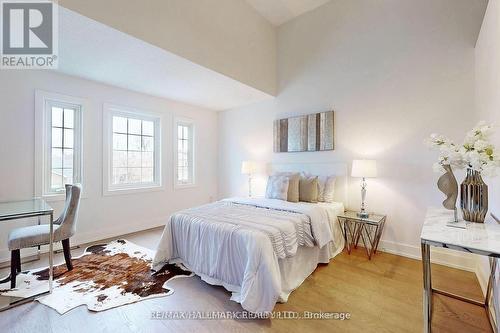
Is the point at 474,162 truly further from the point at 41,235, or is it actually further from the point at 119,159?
the point at 119,159

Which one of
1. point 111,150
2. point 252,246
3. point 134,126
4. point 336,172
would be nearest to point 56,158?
point 111,150

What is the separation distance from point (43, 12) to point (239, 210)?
2651 millimetres

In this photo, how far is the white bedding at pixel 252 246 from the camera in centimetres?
176

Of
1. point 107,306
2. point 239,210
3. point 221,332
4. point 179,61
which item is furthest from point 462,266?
point 179,61

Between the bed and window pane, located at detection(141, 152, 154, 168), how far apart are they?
6.68 feet

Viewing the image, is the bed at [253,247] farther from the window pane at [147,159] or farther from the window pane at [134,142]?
the window pane at [134,142]

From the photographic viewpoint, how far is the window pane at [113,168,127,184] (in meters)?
3.75

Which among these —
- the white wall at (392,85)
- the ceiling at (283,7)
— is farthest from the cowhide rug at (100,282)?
the ceiling at (283,7)

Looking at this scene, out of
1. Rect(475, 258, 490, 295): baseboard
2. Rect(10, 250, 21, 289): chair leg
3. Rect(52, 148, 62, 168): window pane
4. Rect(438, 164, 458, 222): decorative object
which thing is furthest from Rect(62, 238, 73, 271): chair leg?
Rect(475, 258, 490, 295): baseboard

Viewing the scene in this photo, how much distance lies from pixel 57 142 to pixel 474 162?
452 centimetres

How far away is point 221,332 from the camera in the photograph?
1.57m

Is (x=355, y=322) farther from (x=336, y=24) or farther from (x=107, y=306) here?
(x=336, y=24)

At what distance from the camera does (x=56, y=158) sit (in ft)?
10.4

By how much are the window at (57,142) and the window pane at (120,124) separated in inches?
19.9
